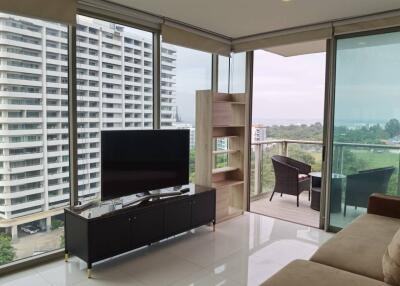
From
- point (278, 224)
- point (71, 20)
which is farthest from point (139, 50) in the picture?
point (278, 224)

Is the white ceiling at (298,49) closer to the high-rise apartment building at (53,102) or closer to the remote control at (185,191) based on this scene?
the high-rise apartment building at (53,102)

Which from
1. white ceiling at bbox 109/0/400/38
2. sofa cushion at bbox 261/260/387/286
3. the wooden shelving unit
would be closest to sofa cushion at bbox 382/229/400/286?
sofa cushion at bbox 261/260/387/286

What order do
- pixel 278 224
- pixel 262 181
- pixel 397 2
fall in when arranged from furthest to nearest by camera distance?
pixel 262 181 < pixel 278 224 < pixel 397 2

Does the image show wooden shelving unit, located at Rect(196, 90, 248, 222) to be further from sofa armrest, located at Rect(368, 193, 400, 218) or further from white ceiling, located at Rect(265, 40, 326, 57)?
sofa armrest, located at Rect(368, 193, 400, 218)

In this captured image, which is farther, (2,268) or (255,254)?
(255,254)

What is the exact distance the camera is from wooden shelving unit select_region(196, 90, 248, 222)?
4.16m

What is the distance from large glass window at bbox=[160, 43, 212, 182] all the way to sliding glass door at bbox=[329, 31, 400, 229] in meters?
1.75

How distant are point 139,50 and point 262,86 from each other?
2286mm

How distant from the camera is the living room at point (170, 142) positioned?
282cm

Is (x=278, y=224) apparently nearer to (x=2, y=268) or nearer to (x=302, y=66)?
(x=302, y=66)

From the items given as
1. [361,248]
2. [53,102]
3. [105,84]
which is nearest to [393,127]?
[361,248]

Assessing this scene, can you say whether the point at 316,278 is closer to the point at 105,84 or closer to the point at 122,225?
the point at 122,225

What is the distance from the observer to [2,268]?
284 centimetres

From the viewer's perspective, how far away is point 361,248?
2.25 m
